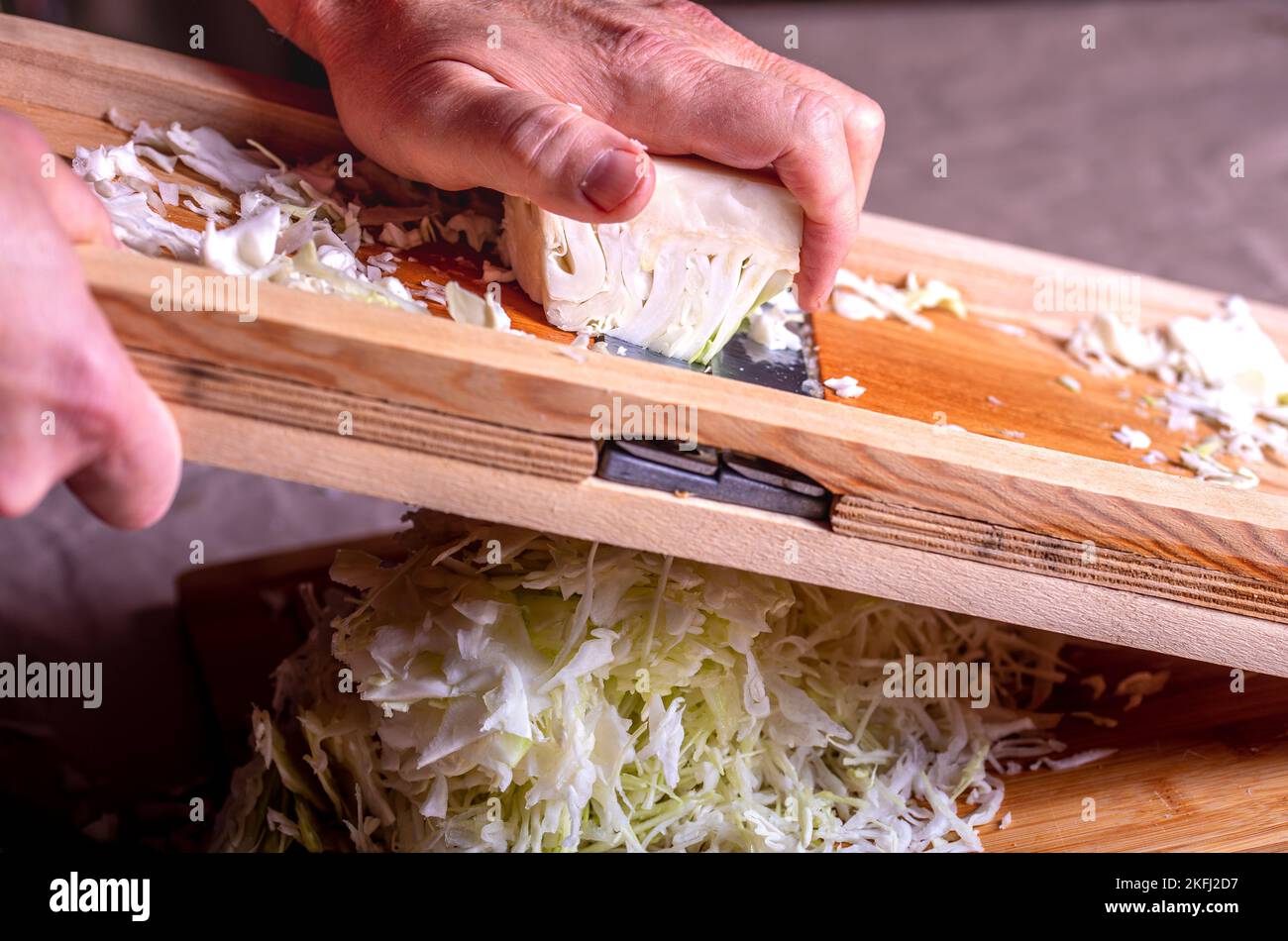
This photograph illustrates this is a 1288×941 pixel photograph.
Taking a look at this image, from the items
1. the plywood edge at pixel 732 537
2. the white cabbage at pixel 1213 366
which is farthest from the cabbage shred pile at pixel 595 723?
the white cabbage at pixel 1213 366

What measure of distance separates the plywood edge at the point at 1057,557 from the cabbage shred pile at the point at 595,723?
20 cm

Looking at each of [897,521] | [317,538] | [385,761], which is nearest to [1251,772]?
[897,521]

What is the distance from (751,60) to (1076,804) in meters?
0.85

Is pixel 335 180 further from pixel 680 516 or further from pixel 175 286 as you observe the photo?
pixel 680 516

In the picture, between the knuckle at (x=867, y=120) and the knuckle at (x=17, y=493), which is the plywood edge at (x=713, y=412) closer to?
the knuckle at (x=17, y=493)

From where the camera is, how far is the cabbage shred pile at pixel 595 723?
1.07m

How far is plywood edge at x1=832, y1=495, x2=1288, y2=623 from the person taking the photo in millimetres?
965

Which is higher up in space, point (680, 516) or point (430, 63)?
point (430, 63)

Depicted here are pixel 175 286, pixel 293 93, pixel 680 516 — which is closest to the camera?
pixel 175 286

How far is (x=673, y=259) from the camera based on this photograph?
43.3 inches

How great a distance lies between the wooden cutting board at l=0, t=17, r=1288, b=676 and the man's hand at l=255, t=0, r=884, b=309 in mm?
138

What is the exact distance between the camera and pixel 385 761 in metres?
1.12
